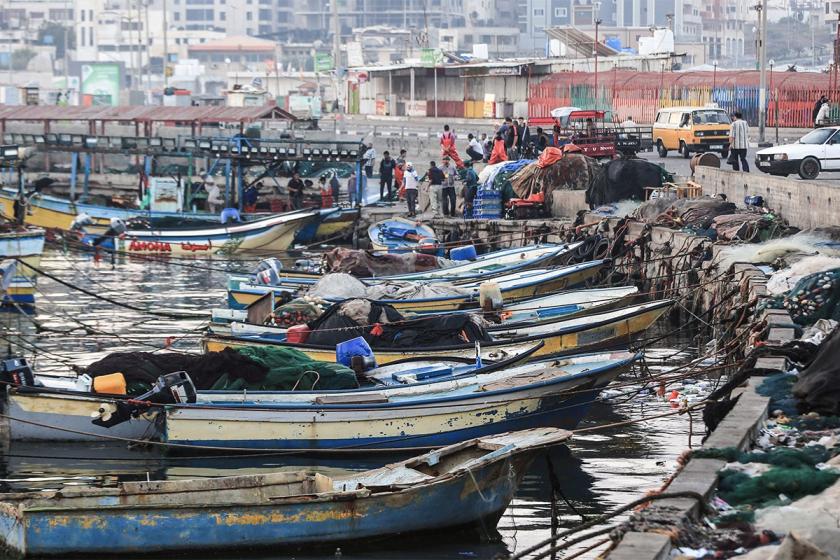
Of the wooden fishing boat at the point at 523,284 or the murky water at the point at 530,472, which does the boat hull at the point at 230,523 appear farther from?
the wooden fishing boat at the point at 523,284

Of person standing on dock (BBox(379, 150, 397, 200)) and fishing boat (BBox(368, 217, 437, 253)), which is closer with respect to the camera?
fishing boat (BBox(368, 217, 437, 253))

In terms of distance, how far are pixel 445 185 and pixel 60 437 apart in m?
21.6

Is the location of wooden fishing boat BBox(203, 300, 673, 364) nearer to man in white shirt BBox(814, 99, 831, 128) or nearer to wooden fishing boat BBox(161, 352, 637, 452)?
wooden fishing boat BBox(161, 352, 637, 452)

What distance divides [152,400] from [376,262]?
40.0 feet

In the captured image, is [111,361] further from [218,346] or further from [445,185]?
[445,185]

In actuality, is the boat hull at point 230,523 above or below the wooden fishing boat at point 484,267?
below

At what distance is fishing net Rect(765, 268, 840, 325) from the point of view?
16188 mm

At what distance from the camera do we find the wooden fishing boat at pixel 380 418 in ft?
Result: 52.2

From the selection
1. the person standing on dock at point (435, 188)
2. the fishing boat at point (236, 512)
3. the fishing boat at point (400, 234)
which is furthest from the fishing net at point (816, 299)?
the person standing on dock at point (435, 188)

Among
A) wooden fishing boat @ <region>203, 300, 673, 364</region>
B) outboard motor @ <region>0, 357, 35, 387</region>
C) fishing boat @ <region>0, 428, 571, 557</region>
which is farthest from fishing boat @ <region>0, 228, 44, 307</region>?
fishing boat @ <region>0, 428, 571, 557</region>

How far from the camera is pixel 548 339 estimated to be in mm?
19719

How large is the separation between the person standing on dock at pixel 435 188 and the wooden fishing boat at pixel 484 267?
830 cm

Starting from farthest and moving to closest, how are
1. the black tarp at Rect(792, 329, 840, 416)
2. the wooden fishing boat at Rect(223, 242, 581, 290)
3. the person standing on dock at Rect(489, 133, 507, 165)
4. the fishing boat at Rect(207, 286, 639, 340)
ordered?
the person standing on dock at Rect(489, 133, 507, 165) → the wooden fishing boat at Rect(223, 242, 581, 290) → the fishing boat at Rect(207, 286, 639, 340) → the black tarp at Rect(792, 329, 840, 416)

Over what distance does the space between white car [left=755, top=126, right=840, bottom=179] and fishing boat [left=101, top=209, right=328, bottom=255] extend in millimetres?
13297
